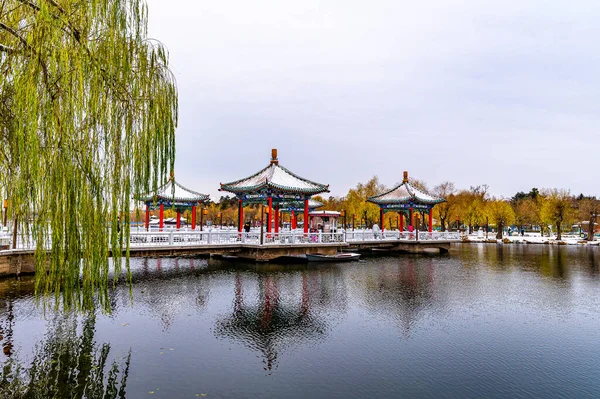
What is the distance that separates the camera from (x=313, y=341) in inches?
309

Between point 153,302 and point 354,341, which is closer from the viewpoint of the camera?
point 354,341

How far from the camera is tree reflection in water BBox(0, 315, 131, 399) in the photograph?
17.9 ft

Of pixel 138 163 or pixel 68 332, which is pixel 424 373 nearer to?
pixel 138 163

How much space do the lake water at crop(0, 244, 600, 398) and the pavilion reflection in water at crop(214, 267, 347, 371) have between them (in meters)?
0.04

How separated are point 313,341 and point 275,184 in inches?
573

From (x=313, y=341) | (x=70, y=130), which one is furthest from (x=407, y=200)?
(x=70, y=130)

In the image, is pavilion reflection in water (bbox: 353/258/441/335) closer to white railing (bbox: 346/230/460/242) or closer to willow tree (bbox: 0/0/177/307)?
willow tree (bbox: 0/0/177/307)

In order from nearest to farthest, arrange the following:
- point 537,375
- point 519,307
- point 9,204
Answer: point 9,204, point 537,375, point 519,307

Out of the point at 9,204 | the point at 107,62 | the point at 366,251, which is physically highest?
the point at 107,62

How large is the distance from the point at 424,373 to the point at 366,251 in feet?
75.7

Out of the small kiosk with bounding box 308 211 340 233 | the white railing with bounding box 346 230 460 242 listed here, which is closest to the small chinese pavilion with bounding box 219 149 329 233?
the small kiosk with bounding box 308 211 340 233

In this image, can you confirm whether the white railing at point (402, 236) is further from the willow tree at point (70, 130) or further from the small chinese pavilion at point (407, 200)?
the willow tree at point (70, 130)

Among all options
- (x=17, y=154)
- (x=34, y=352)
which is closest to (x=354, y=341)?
(x=34, y=352)

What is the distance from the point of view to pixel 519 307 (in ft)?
35.7
